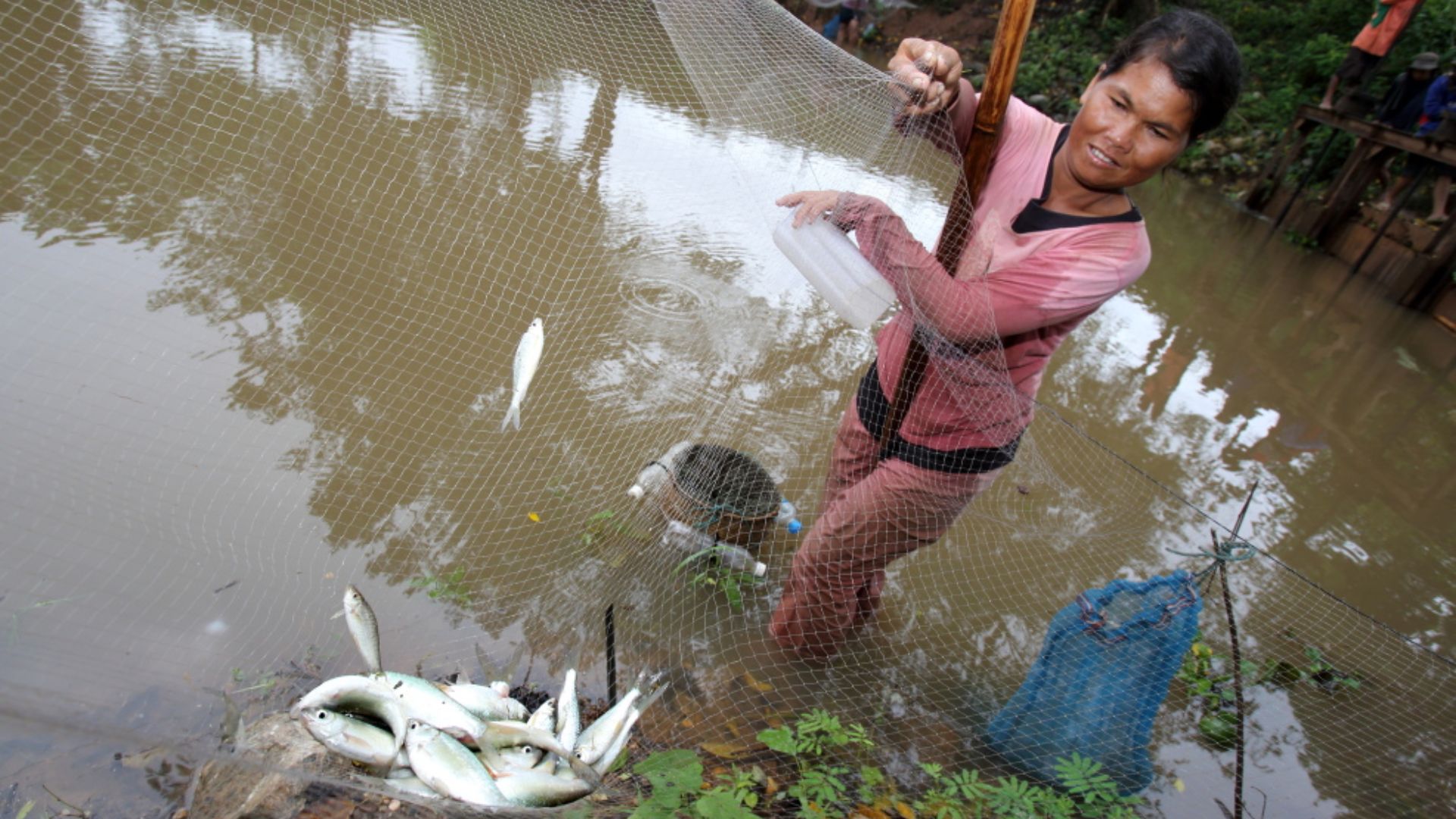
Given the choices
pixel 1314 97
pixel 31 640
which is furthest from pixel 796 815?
pixel 1314 97

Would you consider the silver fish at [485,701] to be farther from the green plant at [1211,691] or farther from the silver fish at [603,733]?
the green plant at [1211,691]

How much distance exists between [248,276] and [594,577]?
2.42 metres

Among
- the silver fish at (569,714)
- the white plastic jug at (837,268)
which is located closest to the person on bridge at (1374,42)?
the white plastic jug at (837,268)

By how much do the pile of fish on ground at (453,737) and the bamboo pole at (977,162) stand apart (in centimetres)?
116

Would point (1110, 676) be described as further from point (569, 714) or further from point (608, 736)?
point (569, 714)

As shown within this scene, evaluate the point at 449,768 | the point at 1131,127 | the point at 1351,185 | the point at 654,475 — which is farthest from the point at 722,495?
the point at 1351,185

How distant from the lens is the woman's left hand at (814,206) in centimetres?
191

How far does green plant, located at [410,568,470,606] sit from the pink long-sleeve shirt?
1.67 meters

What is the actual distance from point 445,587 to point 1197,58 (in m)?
2.72

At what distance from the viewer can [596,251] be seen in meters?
4.54

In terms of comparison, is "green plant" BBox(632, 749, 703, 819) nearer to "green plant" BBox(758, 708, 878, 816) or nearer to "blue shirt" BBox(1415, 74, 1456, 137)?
"green plant" BBox(758, 708, 878, 816)

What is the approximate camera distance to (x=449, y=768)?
1.87 meters

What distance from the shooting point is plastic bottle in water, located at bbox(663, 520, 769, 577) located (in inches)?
115

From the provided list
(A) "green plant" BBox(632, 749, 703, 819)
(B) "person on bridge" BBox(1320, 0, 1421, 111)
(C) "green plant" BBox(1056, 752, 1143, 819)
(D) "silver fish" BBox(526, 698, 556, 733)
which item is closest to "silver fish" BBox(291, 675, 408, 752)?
(D) "silver fish" BBox(526, 698, 556, 733)
